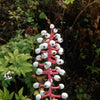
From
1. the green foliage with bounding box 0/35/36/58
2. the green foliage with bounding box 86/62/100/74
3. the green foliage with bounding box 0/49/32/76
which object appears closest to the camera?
the green foliage with bounding box 0/49/32/76

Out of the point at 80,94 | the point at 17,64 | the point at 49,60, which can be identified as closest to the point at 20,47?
the point at 17,64

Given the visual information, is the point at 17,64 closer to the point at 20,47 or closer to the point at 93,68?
the point at 20,47

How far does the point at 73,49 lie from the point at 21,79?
1.42m

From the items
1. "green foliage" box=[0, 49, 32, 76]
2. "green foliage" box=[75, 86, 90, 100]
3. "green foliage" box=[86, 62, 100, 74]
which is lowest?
"green foliage" box=[75, 86, 90, 100]

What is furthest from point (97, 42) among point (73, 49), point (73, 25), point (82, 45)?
point (73, 25)

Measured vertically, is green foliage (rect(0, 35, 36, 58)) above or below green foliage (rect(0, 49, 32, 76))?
above

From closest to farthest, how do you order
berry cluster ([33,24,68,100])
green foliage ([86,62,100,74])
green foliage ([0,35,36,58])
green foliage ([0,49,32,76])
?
berry cluster ([33,24,68,100]), green foliage ([0,49,32,76]), green foliage ([0,35,36,58]), green foliage ([86,62,100,74])

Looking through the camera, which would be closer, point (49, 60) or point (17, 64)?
point (49, 60)

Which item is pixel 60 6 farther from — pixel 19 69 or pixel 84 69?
pixel 19 69

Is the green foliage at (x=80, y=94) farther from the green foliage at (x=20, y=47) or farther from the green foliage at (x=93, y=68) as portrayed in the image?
the green foliage at (x=20, y=47)

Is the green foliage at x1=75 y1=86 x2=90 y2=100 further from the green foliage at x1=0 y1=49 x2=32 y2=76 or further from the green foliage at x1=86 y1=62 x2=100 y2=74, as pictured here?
the green foliage at x1=0 y1=49 x2=32 y2=76

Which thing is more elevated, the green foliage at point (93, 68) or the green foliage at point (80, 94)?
the green foliage at point (93, 68)

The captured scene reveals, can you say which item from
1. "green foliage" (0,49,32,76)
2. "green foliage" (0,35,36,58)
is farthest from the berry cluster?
"green foliage" (0,35,36,58)

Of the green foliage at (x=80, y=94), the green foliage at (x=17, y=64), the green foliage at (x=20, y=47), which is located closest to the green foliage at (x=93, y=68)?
the green foliage at (x=80, y=94)
